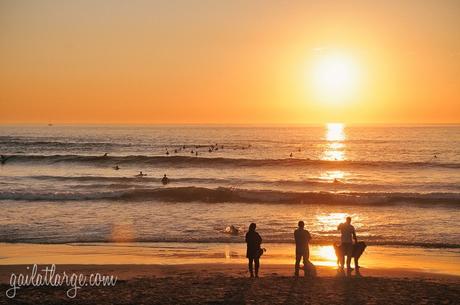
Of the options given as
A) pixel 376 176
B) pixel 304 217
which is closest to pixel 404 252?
pixel 304 217

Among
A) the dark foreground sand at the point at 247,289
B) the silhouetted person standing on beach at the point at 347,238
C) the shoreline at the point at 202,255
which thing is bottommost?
the dark foreground sand at the point at 247,289

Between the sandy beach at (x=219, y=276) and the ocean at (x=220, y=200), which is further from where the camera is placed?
the ocean at (x=220, y=200)

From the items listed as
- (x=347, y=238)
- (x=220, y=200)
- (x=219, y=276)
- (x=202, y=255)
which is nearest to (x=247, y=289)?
(x=219, y=276)

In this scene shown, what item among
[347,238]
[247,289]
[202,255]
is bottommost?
[247,289]

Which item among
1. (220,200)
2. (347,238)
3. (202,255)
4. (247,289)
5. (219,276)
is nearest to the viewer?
(247,289)

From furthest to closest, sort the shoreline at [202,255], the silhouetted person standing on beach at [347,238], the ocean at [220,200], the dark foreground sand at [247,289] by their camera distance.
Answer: the ocean at [220,200]
the shoreline at [202,255]
the silhouetted person standing on beach at [347,238]
the dark foreground sand at [247,289]

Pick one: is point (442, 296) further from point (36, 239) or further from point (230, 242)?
point (36, 239)

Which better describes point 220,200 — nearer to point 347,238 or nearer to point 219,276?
point 347,238

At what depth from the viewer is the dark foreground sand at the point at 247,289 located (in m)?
11.5

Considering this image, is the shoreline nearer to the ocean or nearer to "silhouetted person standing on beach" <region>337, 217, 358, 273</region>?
the ocean

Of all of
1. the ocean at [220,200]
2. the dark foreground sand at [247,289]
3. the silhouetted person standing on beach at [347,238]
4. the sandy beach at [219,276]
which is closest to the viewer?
the dark foreground sand at [247,289]

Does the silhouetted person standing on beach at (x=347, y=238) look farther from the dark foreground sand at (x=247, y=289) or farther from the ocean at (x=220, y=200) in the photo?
the ocean at (x=220, y=200)

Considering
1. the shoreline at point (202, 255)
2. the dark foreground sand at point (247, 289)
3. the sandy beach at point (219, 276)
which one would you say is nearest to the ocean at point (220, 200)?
the shoreline at point (202, 255)

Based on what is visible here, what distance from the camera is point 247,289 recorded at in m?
12.5
